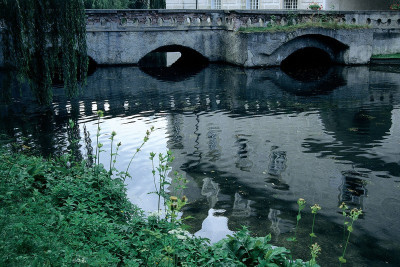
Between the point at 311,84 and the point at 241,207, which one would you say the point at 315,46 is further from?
the point at 241,207

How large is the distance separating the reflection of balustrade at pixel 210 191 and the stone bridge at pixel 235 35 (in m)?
14.9

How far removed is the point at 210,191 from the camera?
729 centimetres

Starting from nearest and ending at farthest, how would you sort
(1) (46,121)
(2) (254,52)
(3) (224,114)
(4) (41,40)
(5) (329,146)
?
(4) (41,40), (5) (329,146), (1) (46,121), (3) (224,114), (2) (254,52)

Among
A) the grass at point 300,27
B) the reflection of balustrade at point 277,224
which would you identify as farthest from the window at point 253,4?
the reflection of balustrade at point 277,224

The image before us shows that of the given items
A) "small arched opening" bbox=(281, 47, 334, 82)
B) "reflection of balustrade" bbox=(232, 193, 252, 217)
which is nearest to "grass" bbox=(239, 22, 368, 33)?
"small arched opening" bbox=(281, 47, 334, 82)

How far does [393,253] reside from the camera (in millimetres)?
5309

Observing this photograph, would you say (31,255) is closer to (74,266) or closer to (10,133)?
(74,266)

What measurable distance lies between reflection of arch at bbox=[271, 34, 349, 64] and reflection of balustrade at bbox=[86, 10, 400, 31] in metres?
1.00

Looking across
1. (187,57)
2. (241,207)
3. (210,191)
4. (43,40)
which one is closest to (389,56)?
(187,57)

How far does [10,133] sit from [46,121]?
1.37m

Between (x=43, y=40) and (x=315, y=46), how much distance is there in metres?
18.7

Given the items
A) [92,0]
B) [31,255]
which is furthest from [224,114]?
[92,0]

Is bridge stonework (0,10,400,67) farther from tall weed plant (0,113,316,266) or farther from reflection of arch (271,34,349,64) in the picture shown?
tall weed plant (0,113,316,266)

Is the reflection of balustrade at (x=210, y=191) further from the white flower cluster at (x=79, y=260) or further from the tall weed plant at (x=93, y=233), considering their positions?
the white flower cluster at (x=79, y=260)
